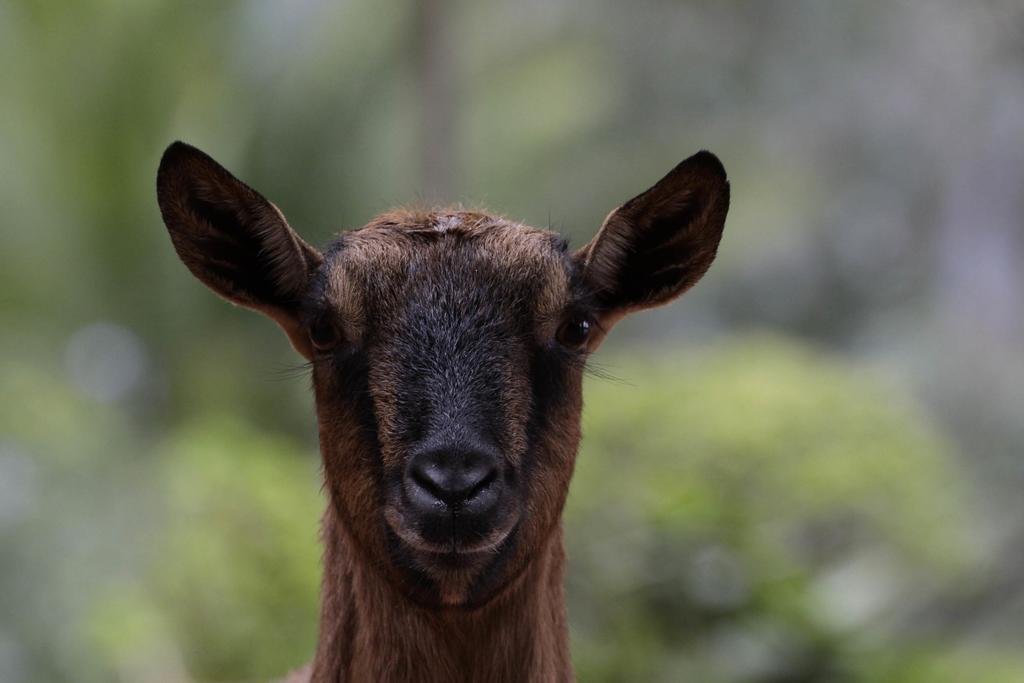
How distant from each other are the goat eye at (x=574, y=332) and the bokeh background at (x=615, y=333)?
18.4 inches

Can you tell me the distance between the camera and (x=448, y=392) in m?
3.67

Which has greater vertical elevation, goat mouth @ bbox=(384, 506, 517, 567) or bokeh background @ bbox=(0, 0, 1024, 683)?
bokeh background @ bbox=(0, 0, 1024, 683)

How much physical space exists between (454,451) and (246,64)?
42.9 feet

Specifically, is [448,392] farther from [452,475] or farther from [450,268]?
[450,268]

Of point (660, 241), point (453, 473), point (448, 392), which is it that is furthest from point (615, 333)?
point (453, 473)

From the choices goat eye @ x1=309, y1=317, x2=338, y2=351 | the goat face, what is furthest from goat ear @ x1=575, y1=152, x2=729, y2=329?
goat eye @ x1=309, y1=317, x2=338, y2=351

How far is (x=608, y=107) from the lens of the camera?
20109mm

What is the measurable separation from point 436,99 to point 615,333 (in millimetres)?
8914

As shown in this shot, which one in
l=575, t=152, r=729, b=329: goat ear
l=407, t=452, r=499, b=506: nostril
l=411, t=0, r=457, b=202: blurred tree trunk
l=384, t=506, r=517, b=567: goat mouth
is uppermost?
l=411, t=0, r=457, b=202: blurred tree trunk

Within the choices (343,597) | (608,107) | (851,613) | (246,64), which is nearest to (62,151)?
(246,64)

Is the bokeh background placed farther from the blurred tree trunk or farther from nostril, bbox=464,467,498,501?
nostril, bbox=464,467,498,501

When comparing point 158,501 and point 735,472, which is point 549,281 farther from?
point 158,501

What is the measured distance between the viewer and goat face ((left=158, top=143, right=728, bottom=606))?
3.66m

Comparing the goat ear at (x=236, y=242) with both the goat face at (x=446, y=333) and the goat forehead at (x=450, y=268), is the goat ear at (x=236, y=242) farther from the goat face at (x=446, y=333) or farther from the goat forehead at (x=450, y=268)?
the goat forehead at (x=450, y=268)
